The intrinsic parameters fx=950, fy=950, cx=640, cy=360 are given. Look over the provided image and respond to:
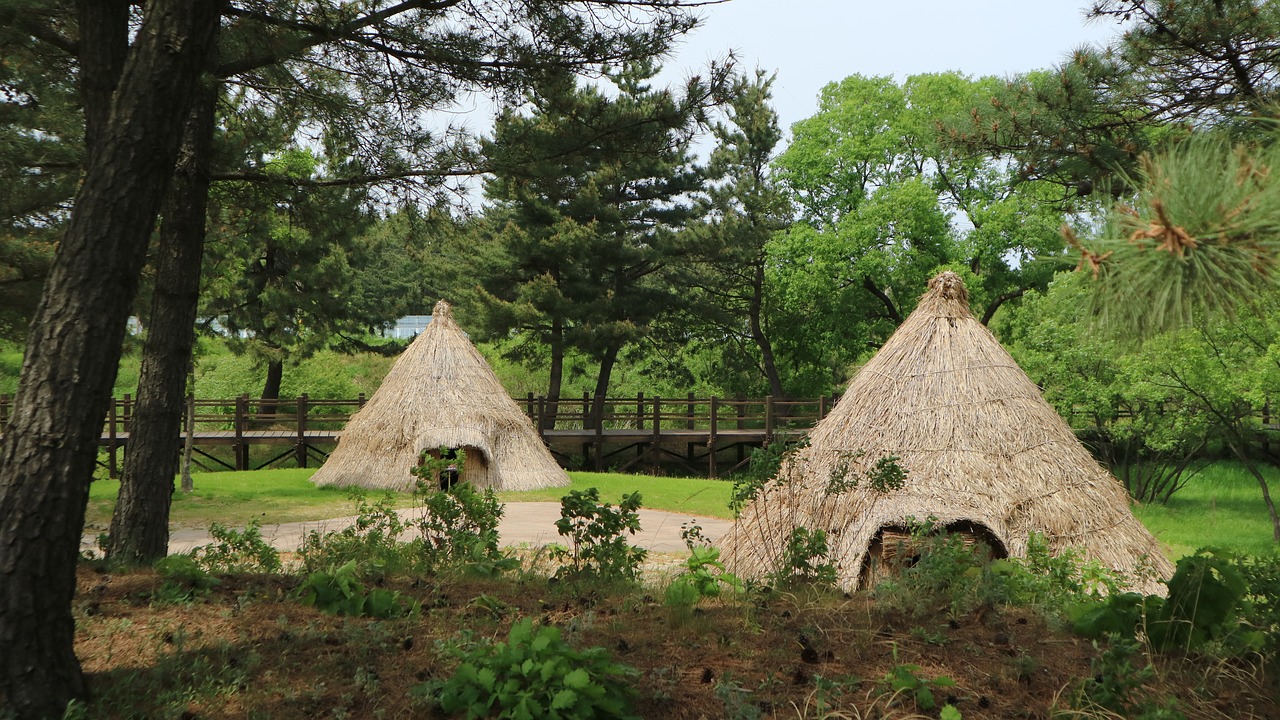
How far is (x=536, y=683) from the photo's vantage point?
313 centimetres

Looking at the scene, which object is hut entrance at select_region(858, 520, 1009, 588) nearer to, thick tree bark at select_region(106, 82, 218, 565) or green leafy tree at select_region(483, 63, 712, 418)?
thick tree bark at select_region(106, 82, 218, 565)

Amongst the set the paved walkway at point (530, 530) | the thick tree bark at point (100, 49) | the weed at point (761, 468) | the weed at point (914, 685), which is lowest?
the paved walkway at point (530, 530)

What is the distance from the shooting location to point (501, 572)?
6250 millimetres

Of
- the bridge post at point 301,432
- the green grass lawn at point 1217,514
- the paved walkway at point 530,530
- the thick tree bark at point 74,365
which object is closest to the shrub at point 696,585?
the thick tree bark at point 74,365

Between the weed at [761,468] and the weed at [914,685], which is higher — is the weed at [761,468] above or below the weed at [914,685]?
above

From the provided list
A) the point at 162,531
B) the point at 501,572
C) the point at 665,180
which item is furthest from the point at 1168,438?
the point at 162,531

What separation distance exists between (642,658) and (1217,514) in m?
24.2

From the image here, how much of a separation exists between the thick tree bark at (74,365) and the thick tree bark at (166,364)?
11.1 ft

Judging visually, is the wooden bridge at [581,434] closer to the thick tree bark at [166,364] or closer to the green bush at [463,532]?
the thick tree bark at [166,364]

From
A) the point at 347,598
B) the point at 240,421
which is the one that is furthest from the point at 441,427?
the point at 347,598

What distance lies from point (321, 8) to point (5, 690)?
5039 millimetres

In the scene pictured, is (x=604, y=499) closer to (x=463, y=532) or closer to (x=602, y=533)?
(x=463, y=532)

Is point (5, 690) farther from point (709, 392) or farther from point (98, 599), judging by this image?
point (709, 392)

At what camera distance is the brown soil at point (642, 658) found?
3.51 m
